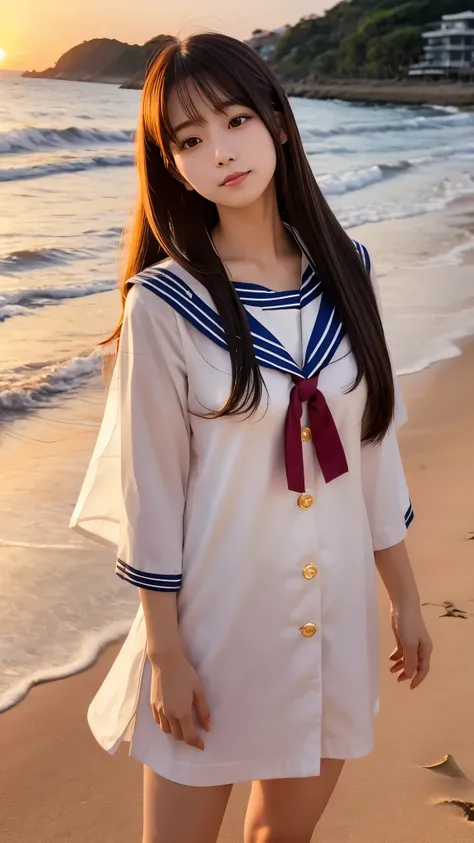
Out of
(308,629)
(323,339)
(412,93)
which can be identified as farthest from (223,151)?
(412,93)

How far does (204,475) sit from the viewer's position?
4.15ft

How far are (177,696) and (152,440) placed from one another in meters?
0.35

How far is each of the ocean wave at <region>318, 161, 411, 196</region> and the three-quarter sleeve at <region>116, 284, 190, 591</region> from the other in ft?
33.4

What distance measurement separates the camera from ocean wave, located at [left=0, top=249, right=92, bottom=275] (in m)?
7.20

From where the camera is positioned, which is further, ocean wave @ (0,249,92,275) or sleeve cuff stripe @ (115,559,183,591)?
ocean wave @ (0,249,92,275)

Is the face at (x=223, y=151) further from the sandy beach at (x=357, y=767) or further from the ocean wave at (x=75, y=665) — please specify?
the ocean wave at (x=75, y=665)

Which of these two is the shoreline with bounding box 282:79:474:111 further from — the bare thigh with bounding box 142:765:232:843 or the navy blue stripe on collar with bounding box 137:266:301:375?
the bare thigh with bounding box 142:765:232:843

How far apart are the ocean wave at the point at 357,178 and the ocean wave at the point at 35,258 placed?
436 centimetres

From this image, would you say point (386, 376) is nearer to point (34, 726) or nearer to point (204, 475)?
point (204, 475)

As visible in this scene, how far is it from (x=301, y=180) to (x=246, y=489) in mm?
478

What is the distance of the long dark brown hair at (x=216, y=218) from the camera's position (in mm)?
1256

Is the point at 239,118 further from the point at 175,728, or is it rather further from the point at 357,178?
the point at 357,178

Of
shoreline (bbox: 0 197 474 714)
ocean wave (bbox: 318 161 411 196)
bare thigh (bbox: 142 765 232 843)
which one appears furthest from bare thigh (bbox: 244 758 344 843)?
ocean wave (bbox: 318 161 411 196)

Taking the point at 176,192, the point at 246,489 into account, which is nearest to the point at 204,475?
the point at 246,489
